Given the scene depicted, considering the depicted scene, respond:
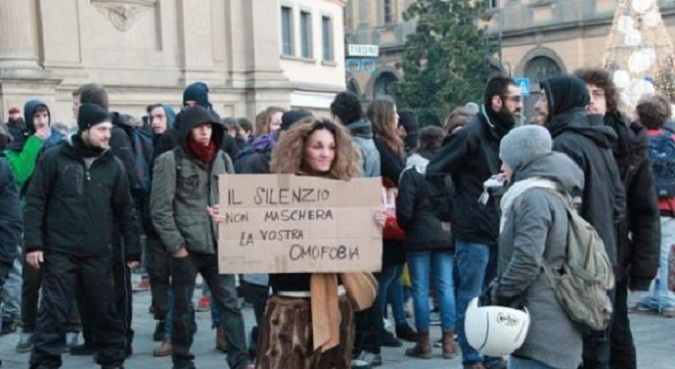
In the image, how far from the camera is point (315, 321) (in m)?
5.90

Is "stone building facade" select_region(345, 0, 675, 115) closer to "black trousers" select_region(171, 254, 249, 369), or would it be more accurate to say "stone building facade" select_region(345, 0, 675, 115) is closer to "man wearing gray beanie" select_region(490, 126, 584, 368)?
"black trousers" select_region(171, 254, 249, 369)

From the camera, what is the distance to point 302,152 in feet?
20.2

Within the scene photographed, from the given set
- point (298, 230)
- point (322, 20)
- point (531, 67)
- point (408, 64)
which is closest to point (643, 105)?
point (298, 230)

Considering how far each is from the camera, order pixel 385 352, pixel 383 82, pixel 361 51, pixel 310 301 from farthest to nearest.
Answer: pixel 383 82 < pixel 361 51 < pixel 385 352 < pixel 310 301

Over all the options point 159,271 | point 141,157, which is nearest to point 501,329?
point 159,271

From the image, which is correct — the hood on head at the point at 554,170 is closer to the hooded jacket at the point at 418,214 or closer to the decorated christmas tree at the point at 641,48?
the hooded jacket at the point at 418,214

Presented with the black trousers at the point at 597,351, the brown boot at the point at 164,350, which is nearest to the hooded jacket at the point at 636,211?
the black trousers at the point at 597,351

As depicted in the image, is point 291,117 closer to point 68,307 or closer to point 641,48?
point 68,307

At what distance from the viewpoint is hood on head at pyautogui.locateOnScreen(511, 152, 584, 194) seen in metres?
5.50

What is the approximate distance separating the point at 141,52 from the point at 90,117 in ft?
58.8

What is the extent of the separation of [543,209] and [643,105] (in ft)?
17.9

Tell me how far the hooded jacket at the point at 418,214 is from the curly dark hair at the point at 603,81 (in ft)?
6.81

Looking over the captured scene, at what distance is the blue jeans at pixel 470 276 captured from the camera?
8133mm

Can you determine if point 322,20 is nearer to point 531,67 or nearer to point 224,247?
point 531,67
